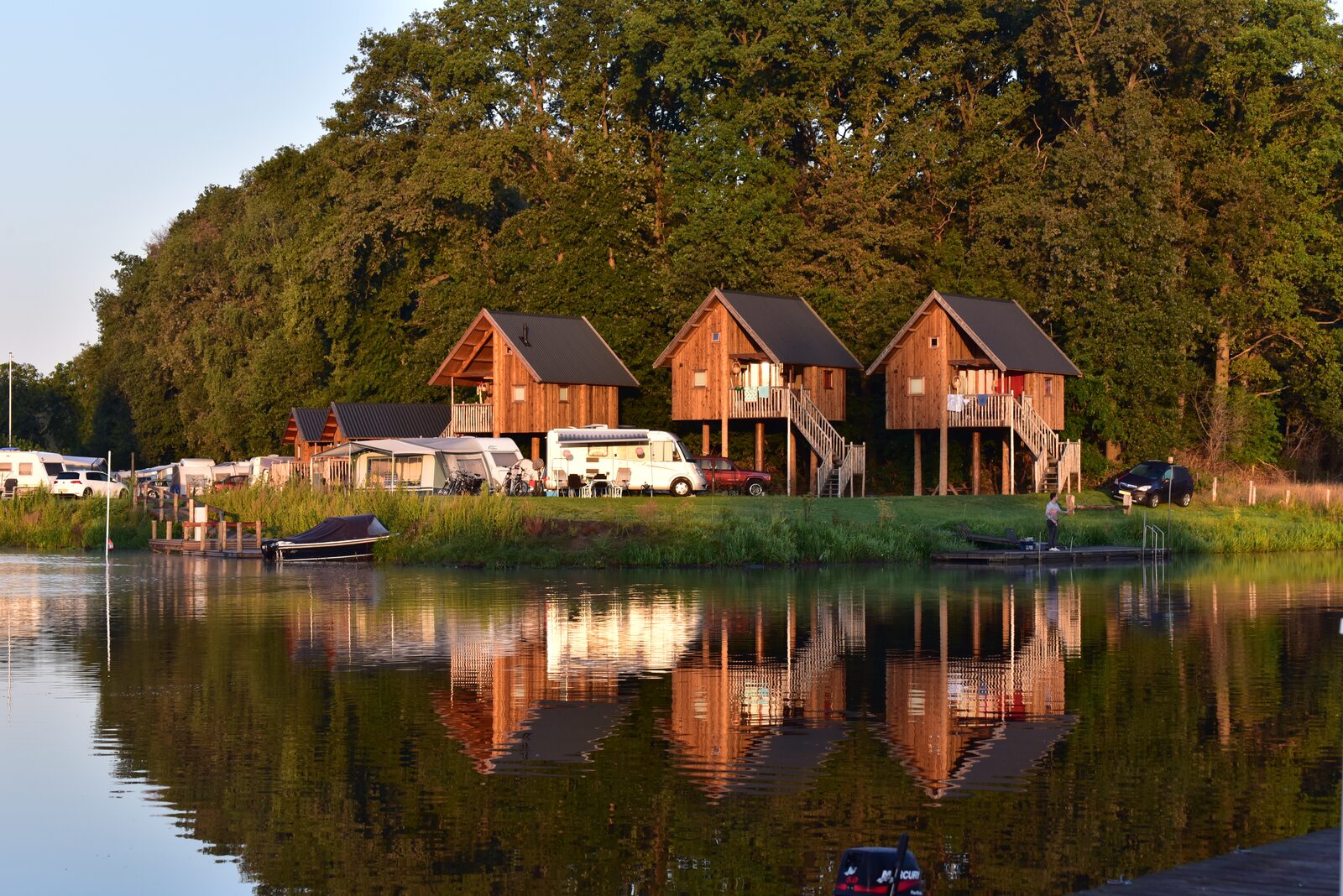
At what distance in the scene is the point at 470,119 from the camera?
80250 millimetres

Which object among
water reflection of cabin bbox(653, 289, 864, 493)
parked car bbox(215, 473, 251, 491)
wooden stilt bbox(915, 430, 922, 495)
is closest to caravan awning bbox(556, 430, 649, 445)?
water reflection of cabin bbox(653, 289, 864, 493)

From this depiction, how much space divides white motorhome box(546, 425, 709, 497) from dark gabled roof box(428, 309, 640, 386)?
18.6 ft

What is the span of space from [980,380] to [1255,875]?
5370 centimetres

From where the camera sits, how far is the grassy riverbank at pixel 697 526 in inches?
1774

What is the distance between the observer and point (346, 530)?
4766 centimetres

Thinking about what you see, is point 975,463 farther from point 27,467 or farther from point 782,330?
point 27,467

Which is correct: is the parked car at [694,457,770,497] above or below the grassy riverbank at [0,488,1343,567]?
above

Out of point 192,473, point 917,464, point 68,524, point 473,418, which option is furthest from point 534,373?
point 192,473

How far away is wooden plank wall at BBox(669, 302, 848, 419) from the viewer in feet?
212

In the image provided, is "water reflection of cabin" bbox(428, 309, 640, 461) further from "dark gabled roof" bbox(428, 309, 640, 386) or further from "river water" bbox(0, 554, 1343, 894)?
"river water" bbox(0, 554, 1343, 894)

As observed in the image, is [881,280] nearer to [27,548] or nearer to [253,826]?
[27,548]

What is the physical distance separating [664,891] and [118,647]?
16.8 m

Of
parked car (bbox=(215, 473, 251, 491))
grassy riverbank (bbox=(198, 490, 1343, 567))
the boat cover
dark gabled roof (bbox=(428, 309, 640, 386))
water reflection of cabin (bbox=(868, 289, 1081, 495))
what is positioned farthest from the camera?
dark gabled roof (bbox=(428, 309, 640, 386))

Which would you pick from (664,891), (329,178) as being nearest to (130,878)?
(664,891)
